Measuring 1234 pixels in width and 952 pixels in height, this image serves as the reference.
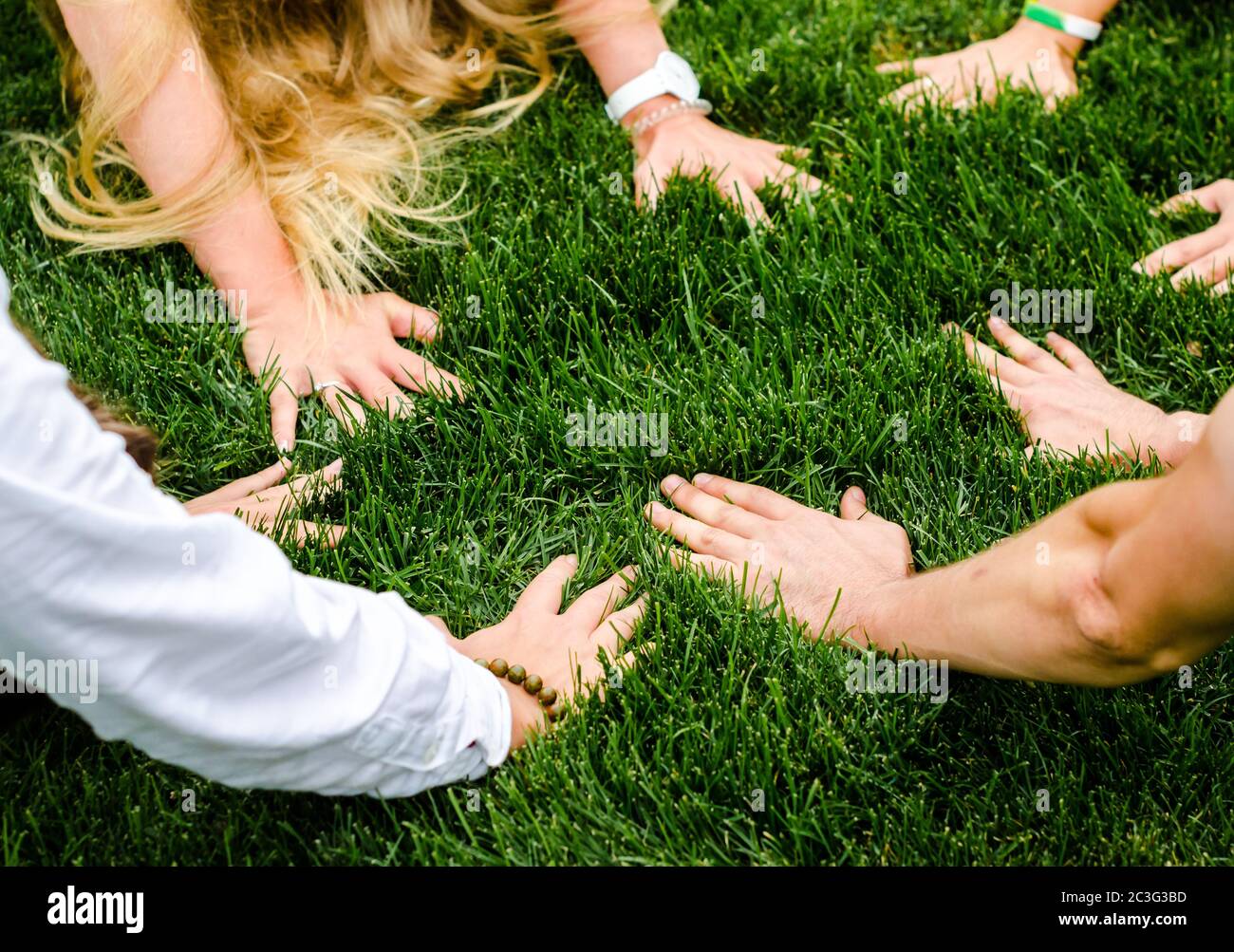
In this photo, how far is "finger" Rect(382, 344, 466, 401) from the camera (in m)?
2.45

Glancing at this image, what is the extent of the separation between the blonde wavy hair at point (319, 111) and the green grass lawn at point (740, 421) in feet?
0.37

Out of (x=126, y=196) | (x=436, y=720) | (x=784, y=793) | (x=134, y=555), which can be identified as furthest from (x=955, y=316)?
(x=126, y=196)

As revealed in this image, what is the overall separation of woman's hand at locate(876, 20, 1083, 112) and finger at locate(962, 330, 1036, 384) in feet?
2.80

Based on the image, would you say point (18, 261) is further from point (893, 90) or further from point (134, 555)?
point (893, 90)

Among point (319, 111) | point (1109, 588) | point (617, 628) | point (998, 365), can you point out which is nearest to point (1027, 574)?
point (1109, 588)

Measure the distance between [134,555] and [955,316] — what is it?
6.52 feet

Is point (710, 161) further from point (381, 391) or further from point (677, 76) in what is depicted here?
point (381, 391)

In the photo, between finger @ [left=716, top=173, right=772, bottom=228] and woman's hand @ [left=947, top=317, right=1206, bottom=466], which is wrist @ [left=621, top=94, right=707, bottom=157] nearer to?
finger @ [left=716, top=173, right=772, bottom=228]

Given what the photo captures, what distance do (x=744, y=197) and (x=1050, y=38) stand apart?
3.61 feet

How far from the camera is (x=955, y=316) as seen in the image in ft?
8.50

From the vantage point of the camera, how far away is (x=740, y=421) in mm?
2311

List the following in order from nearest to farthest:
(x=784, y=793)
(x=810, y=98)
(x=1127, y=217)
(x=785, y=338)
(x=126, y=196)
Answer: (x=784, y=793) < (x=785, y=338) < (x=1127, y=217) < (x=126, y=196) < (x=810, y=98)

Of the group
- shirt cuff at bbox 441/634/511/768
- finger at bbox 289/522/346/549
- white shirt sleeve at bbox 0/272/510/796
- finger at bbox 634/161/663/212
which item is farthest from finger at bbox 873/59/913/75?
white shirt sleeve at bbox 0/272/510/796

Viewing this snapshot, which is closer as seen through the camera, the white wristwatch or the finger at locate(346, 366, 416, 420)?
the finger at locate(346, 366, 416, 420)
